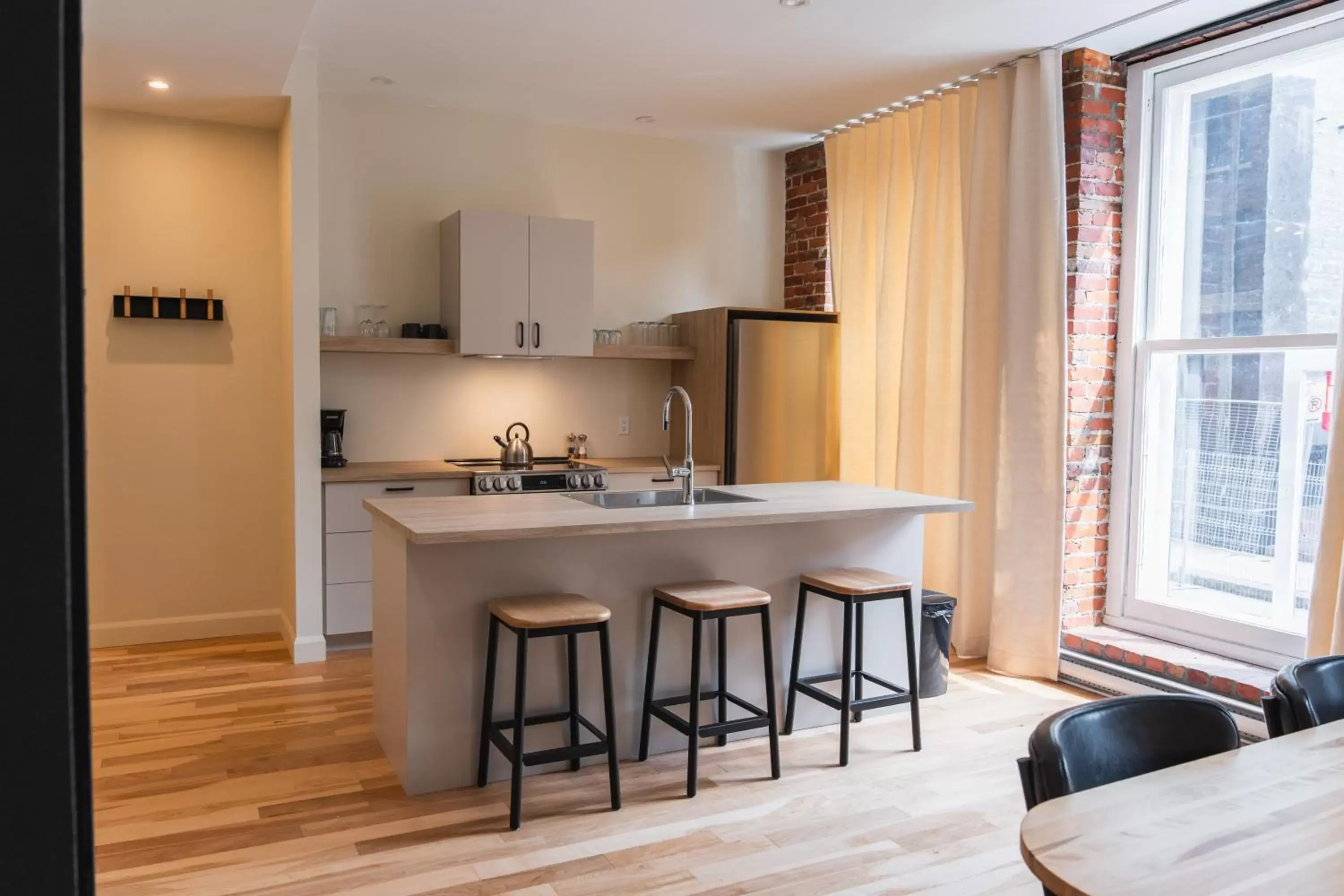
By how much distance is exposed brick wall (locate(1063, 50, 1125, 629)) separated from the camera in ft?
14.8

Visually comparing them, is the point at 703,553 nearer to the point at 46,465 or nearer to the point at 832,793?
the point at 832,793

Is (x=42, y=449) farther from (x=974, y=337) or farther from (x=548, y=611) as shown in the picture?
(x=974, y=337)

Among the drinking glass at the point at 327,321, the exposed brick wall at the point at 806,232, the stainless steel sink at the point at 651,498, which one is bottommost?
the stainless steel sink at the point at 651,498

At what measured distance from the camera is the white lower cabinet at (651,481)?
5.50 metres

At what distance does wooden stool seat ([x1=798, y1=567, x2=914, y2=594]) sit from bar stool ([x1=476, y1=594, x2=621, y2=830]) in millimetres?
844

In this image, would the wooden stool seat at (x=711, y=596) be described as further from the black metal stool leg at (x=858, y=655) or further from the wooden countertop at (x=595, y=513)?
the black metal stool leg at (x=858, y=655)

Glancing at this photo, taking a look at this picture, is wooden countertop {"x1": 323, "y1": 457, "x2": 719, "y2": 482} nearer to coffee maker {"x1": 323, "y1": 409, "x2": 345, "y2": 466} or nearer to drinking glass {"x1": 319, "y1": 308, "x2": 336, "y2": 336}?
coffee maker {"x1": 323, "y1": 409, "x2": 345, "y2": 466}

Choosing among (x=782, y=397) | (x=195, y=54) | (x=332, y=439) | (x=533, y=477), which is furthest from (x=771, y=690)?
(x=195, y=54)

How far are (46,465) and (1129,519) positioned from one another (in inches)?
191

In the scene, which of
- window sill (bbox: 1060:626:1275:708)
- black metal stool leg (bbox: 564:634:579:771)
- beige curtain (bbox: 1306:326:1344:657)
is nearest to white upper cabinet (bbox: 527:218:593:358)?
black metal stool leg (bbox: 564:634:579:771)

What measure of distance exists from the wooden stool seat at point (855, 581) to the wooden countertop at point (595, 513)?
0.24 m

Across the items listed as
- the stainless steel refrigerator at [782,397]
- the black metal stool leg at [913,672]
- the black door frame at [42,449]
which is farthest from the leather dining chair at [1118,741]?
the stainless steel refrigerator at [782,397]

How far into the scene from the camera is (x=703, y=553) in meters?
3.70

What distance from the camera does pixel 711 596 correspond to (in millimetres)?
3371
